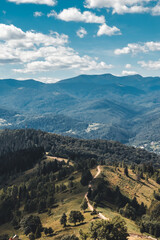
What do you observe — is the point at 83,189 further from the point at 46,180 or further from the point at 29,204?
the point at 46,180

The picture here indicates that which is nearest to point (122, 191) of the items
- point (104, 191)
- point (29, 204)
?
point (104, 191)

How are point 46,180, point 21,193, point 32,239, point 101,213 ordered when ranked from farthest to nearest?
point 46,180, point 21,193, point 101,213, point 32,239

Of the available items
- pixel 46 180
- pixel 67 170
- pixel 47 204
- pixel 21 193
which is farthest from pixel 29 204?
pixel 67 170

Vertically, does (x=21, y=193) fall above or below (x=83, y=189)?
below

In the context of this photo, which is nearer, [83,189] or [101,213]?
[101,213]

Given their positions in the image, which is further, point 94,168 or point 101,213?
point 94,168

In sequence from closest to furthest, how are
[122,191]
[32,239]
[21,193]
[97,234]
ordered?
[97,234], [32,239], [122,191], [21,193]

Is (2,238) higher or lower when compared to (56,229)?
lower

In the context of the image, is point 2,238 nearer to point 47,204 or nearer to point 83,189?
point 47,204

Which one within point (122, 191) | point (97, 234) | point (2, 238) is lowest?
point (2, 238)

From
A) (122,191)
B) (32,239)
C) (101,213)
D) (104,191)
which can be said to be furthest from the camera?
(122,191)
